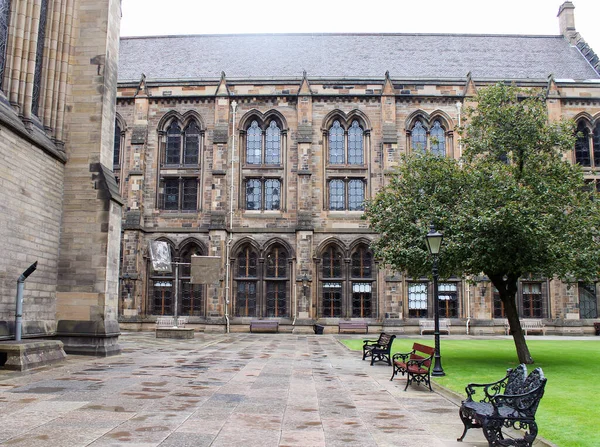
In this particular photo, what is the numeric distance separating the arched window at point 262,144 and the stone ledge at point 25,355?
75.3 ft

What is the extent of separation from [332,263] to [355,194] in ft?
15.2

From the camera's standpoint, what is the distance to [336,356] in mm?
19953

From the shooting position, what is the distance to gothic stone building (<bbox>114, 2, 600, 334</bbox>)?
112 ft

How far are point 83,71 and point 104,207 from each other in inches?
196

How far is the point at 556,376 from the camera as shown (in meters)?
14.7

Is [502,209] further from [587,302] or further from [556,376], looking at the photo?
[587,302]

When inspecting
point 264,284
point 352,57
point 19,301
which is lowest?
point 19,301

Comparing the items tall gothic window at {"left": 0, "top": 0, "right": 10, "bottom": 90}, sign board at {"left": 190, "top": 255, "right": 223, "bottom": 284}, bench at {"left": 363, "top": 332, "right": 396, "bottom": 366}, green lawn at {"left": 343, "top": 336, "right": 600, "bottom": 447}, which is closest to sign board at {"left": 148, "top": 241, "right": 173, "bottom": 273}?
sign board at {"left": 190, "top": 255, "right": 223, "bottom": 284}

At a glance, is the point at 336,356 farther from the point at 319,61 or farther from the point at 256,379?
the point at 319,61

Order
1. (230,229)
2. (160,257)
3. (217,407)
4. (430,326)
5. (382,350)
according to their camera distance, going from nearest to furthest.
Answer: (217,407) → (382,350) → (160,257) → (430,326) → (230,229)

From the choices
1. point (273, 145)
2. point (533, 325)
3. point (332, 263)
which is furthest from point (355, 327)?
point (273, 145)

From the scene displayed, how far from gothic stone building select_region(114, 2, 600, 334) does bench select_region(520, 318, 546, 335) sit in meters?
0.55

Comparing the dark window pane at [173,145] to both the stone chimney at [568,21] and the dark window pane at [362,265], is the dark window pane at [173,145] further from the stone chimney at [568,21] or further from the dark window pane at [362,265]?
the stone chimney at [568,21]

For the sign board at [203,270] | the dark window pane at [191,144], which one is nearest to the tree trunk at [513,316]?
the sign board at [203,270]
